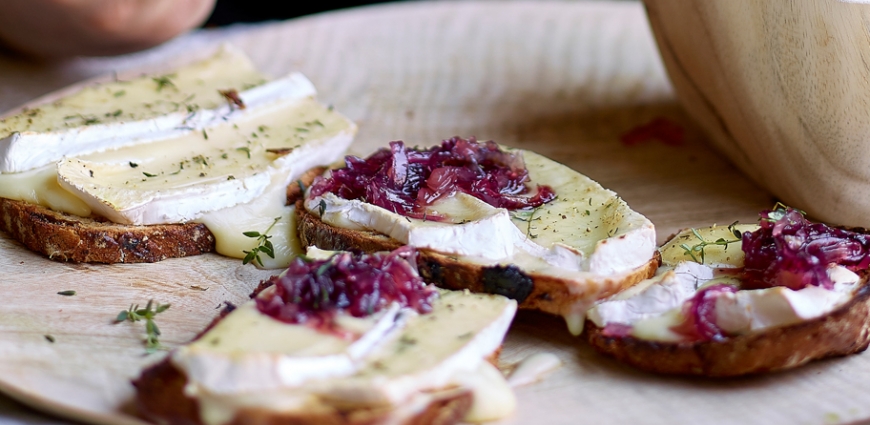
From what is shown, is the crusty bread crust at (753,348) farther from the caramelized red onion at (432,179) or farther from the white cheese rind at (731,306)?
the caramelized red onion at (432,179)

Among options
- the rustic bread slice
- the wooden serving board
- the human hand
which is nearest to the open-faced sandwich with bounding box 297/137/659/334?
the wooden serving board

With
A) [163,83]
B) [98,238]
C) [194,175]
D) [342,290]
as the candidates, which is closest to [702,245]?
[342,290]

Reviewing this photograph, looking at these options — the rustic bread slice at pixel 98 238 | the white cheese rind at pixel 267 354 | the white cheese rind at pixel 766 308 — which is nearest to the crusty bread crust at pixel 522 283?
the white cheese rind at pixel 766 308

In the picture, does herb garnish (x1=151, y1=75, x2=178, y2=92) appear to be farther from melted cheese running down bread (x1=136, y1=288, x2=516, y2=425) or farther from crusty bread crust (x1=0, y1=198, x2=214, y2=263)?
melted cheese running down bread (x1=136, y1=288, x2=516, y2=425)

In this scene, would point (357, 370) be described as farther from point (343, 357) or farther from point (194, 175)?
point (194, 175)

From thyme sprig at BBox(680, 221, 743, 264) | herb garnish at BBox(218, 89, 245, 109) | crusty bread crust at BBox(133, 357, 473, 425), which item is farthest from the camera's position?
herb garnish at BBox(218, 89, 245, 109)

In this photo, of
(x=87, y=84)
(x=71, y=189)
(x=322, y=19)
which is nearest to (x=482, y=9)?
(x=322, y=19)

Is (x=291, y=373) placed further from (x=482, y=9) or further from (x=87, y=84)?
(x=482, y=9)
